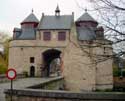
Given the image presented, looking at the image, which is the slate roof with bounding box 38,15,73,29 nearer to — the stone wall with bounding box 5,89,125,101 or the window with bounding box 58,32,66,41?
the window with bounding box 58,32,66,41

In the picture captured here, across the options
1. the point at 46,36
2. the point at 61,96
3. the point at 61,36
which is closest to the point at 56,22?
the point at 61,36

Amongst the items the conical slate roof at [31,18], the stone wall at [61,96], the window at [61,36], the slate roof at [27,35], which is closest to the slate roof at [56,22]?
the window at [61,36]

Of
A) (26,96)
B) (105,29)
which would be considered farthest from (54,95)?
(105,29)

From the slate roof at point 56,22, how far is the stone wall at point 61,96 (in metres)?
43.7

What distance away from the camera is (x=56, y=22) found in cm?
5681

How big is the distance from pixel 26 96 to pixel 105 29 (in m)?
4.38

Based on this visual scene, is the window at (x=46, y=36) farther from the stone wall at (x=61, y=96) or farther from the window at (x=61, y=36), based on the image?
the stone wall at (x=61, y=96)

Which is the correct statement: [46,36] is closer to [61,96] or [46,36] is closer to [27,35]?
[27,35]

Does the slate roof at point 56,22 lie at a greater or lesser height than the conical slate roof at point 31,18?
lesser

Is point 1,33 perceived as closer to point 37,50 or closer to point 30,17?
point 30,17

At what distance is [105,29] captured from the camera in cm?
984

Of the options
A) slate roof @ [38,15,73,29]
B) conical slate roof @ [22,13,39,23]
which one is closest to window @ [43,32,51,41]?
slate roof @ [38,15,73,29]

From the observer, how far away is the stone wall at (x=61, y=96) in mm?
11070

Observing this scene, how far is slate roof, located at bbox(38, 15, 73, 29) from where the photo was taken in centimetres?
5638
